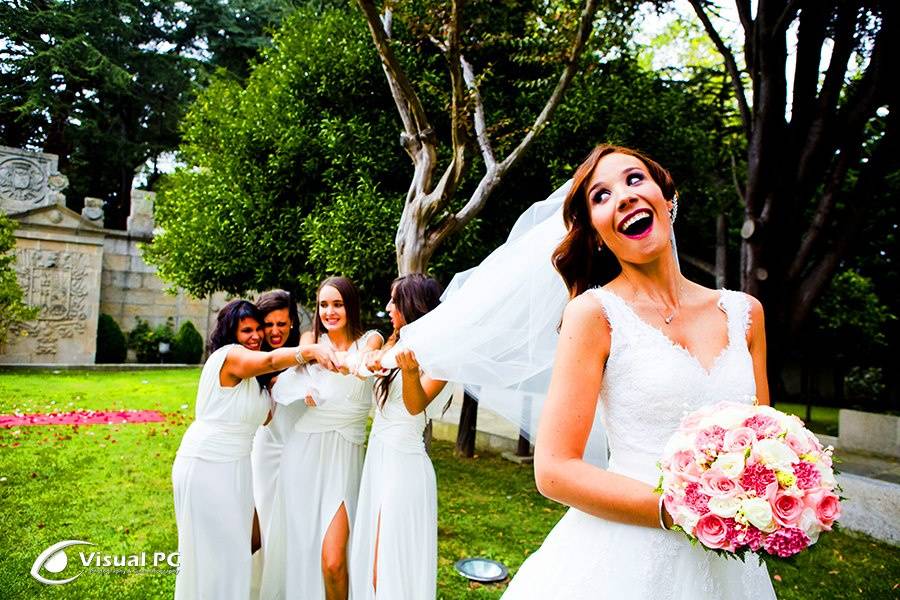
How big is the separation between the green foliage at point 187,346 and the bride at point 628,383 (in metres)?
19.3

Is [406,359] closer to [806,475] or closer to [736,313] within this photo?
[736,313]

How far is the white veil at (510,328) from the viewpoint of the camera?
8.61ft

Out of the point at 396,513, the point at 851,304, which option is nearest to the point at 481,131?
the point at 396,513

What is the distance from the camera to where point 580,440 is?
1581 mm

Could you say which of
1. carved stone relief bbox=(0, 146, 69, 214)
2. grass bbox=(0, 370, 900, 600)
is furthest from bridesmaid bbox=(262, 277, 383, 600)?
carved stone relief bbox=(0, 146, 69, 214)

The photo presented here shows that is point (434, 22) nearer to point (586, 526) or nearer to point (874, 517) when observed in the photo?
point (586, 526)

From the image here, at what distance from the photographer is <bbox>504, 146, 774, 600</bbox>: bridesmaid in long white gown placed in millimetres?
1582

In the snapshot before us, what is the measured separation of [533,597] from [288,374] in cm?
275

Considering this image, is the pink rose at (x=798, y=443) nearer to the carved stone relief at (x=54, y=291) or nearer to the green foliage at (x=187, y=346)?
the carved stone relief at (x=54, y=291)

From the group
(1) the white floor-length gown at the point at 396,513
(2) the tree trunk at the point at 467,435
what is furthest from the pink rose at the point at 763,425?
(2) the tree trunk at the point at 467,435

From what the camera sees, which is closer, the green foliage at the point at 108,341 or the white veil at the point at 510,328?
the white veil at the point at 510,328

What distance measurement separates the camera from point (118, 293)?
62.0ft

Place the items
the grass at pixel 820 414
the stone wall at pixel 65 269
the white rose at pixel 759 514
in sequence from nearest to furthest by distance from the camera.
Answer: the white rose at pixel 759 514
the grass at pixel 820 414
the stone wall at pixel 65 269

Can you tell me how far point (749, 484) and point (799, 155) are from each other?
21.2 feet
